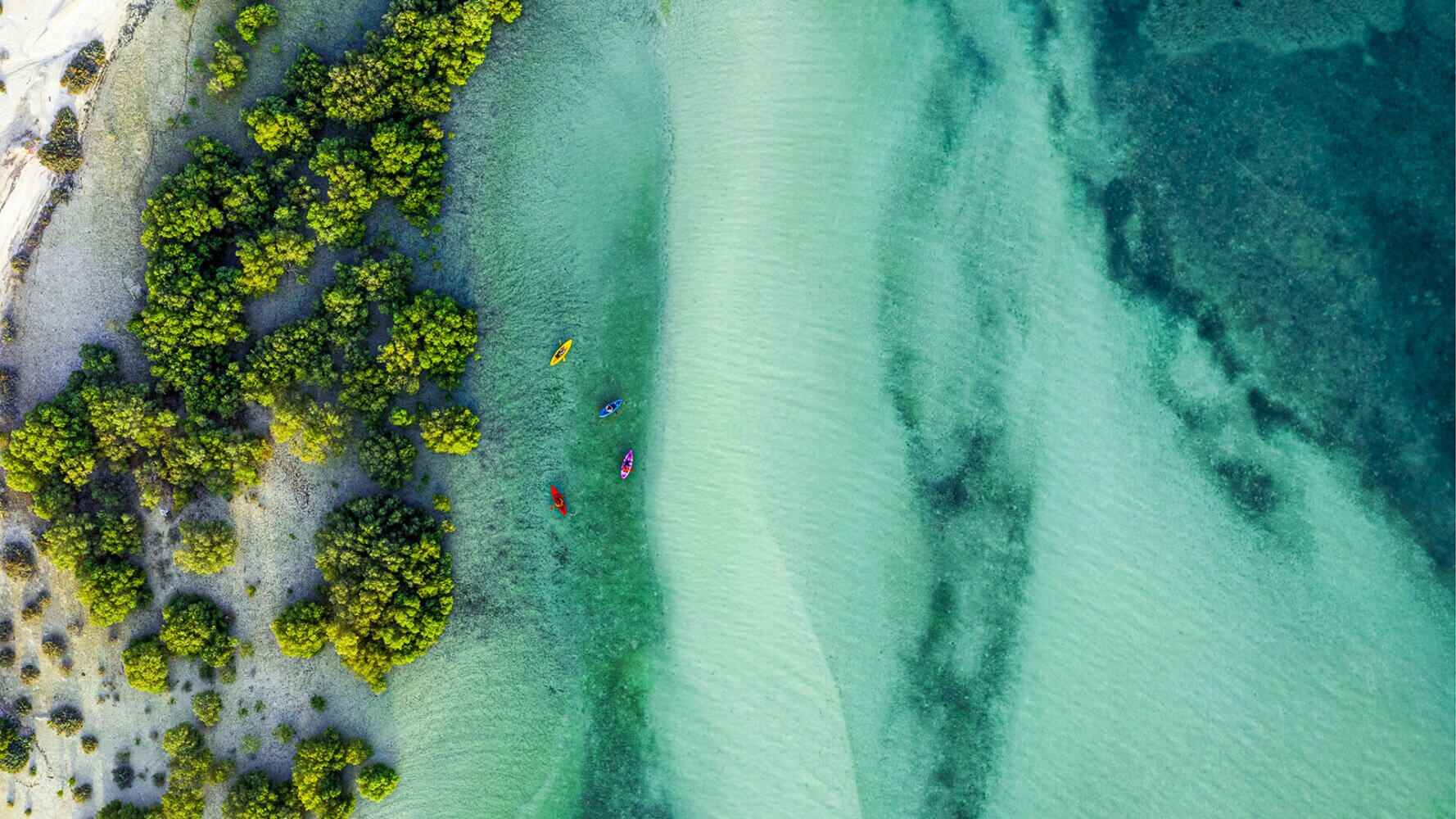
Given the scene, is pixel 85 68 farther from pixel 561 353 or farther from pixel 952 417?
pixel 952 417

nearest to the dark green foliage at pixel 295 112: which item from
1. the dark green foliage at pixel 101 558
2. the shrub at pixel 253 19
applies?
the shrub at pixel 253 19

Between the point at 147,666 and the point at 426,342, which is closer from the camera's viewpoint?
the point at 426,342

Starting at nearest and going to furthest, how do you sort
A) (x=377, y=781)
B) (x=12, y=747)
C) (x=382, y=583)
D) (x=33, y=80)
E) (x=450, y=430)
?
(x=382, y=583) < (x=450, y=430) < (x=377, y=781) < (x=12, y=747) < (x=33, y=80)

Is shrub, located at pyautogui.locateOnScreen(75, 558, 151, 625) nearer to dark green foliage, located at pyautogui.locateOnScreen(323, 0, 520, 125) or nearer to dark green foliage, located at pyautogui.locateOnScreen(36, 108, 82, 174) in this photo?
dark green foliage, located at pyautogui.locateOnScreen(36, 108, 82, 174)

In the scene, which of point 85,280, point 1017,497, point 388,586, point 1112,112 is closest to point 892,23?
point 1112,112

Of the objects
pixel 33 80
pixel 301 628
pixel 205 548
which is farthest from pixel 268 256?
pixel 301 628

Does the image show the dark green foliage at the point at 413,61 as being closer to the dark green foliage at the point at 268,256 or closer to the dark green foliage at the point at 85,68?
the dark green foliage at the point at 268,256
